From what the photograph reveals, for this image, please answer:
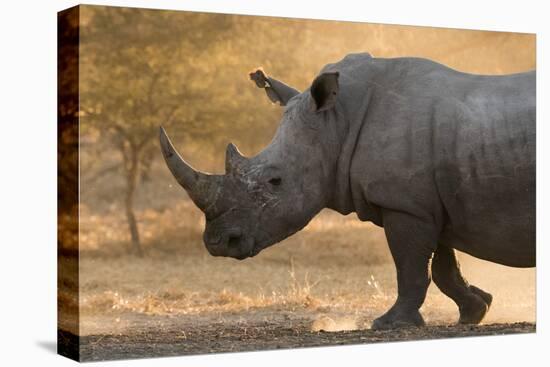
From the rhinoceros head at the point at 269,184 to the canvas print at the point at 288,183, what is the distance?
0.05ft

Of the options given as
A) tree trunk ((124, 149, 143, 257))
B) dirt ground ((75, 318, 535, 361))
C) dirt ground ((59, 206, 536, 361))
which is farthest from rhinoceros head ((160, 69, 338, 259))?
tree trunk ((124, 149, 143, 257))

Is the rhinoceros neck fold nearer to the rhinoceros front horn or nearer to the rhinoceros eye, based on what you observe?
the rhinoceros eye

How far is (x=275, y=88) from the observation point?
39.5 feet

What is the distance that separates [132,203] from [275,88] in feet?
6.88

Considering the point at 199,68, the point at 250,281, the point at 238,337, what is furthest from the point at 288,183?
the point at 199,68

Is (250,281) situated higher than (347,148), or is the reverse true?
(347,148)

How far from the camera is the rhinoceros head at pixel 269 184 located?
35.7 ft

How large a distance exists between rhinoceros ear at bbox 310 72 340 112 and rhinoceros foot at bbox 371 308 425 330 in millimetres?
1797

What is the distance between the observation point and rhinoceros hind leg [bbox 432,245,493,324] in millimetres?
12094

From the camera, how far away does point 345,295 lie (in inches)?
508

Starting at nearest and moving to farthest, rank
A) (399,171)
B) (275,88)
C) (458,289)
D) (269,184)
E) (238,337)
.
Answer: (269,184)
(399,171)
(238,337)
(275,88)
(458,289)

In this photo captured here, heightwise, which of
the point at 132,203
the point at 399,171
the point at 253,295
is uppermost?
the point at 399,171

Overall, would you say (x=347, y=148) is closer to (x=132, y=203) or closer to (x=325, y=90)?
(x=325, y=90)

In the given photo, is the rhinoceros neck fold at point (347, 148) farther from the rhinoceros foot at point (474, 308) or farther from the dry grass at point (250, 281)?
the rhinoceros foot at point (474, 308)
